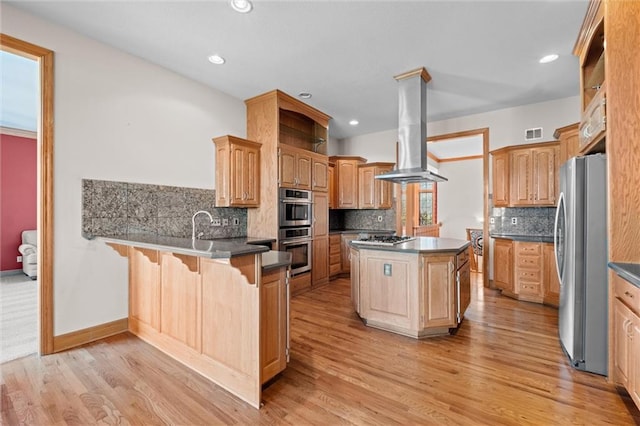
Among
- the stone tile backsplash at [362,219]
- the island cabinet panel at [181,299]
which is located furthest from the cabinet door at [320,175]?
the island cabinet panel at [181,299]

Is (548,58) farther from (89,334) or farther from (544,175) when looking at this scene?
(89,334)

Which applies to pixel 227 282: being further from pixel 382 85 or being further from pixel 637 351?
pixel 382 85

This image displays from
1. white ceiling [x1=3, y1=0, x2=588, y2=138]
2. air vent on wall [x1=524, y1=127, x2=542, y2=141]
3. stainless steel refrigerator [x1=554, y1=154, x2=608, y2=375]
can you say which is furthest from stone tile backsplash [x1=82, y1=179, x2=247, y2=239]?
air vent on wall [x1=524, y1=127, x2=542, y2=141]

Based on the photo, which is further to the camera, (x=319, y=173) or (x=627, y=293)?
(x=319, y=173)

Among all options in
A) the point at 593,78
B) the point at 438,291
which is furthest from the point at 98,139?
the point at 593,78

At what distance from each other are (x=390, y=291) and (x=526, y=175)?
3.05m

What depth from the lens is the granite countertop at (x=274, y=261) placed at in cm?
192

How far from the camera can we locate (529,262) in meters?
4.01

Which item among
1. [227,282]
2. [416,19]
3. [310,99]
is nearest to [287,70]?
[310,99]

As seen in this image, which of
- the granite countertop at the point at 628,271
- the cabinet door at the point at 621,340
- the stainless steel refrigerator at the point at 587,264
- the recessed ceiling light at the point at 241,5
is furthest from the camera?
the recessed ceiling light at the point at 241,5

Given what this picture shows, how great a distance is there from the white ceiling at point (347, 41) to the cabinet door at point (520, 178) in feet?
2.92

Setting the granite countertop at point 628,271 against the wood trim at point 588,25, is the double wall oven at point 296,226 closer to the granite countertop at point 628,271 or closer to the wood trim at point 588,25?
the granite countertop at point 628,271

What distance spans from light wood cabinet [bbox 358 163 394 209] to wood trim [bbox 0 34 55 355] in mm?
4657

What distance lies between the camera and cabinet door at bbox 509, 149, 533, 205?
4.27m
